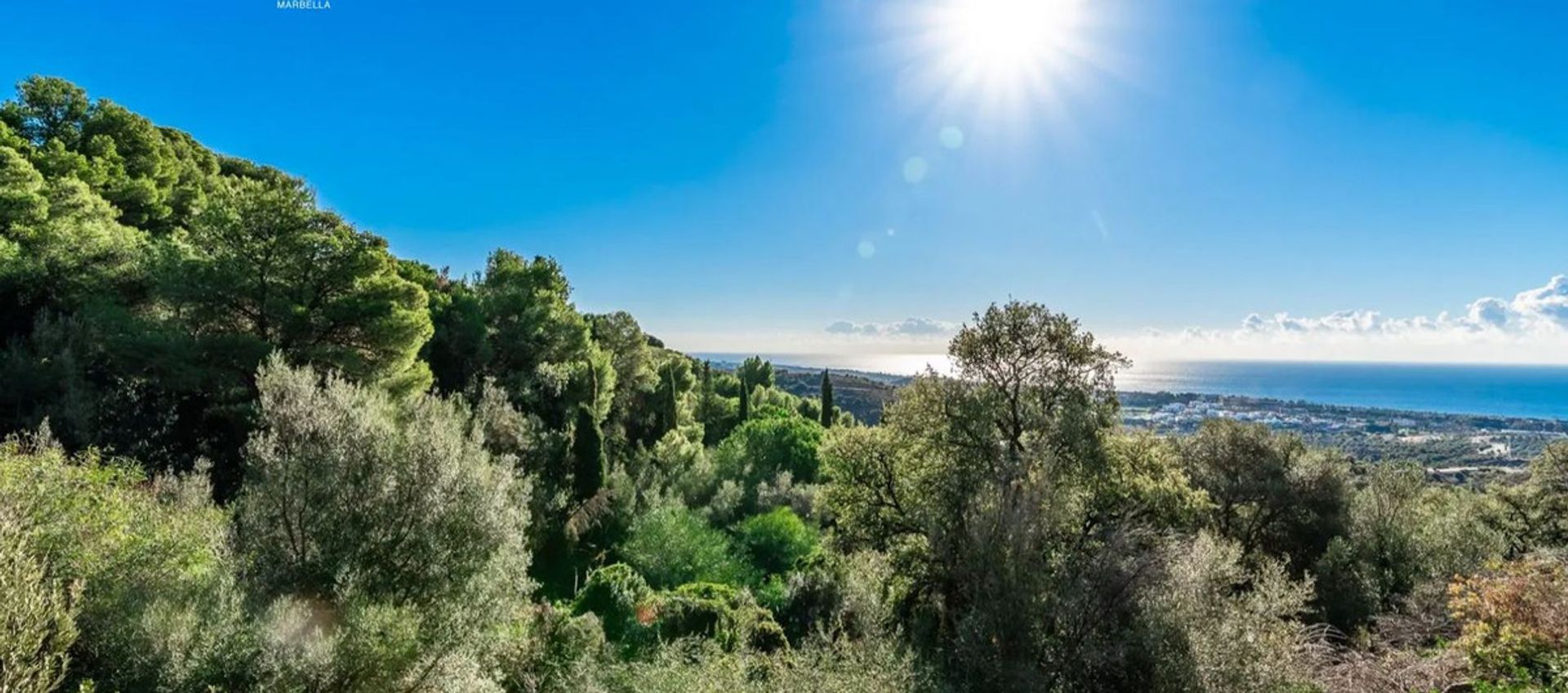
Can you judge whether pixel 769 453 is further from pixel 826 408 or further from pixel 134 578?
pixel 134 578

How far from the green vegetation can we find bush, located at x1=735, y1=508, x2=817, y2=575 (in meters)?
2.20

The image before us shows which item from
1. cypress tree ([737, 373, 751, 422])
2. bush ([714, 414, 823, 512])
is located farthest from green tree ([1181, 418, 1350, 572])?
cypress tree ([737, 373, 751, 422])

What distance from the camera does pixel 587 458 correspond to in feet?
82.7

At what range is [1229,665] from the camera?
8.50m

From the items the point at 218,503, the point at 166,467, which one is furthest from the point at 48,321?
the point at 218,503

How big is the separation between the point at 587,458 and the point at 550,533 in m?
3.19

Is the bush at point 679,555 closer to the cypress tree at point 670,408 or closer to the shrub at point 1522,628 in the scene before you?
the cypress tree at point 670,408

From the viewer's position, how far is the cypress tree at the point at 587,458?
25047mm

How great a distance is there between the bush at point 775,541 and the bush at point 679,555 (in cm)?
182

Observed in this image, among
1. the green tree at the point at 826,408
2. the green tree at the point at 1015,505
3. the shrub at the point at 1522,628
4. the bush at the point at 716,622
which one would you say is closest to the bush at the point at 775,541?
the bush at the point at 716,622

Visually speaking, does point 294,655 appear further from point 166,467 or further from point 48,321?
point 48,321

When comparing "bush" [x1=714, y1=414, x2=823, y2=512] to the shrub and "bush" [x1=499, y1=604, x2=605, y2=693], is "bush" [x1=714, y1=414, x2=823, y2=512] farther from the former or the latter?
the shrub

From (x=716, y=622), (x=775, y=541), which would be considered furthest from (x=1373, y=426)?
(x=716, y=622)

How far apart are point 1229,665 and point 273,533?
1367 centimetres
